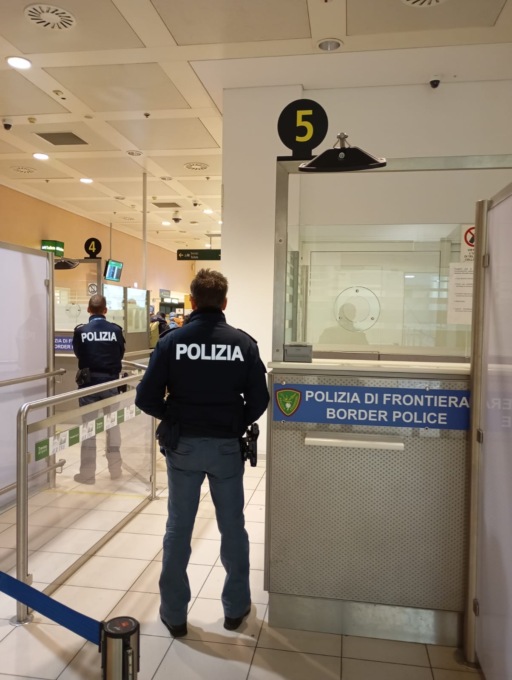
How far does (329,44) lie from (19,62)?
284 cm

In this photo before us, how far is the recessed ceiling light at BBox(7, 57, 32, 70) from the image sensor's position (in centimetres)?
489

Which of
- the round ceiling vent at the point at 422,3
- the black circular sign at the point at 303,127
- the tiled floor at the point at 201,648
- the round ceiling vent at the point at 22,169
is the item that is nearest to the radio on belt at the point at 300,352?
the black circular sign at the point at 303,127

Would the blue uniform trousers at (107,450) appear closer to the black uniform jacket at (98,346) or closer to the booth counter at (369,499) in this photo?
the black uniform jacket at (98,346)

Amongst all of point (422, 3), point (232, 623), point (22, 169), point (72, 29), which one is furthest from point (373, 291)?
point (22, 169)

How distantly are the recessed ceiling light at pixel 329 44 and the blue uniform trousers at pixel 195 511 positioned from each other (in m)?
3.64

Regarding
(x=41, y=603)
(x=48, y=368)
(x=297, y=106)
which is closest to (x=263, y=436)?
(x=48, y=368)

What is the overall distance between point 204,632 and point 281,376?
1.25m

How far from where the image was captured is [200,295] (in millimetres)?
2457

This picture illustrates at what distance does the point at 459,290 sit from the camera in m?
4.40

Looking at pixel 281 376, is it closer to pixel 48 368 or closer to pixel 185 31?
pixel 48 368

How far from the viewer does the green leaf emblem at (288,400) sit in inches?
97.3

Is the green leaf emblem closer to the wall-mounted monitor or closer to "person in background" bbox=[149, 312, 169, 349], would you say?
"person in background" bbox=[149, 312, 169, 349]

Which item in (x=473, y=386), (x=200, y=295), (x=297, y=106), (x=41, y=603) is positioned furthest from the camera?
(x=297, y=106)

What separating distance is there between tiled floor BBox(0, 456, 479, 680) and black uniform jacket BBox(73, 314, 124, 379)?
2019mm
